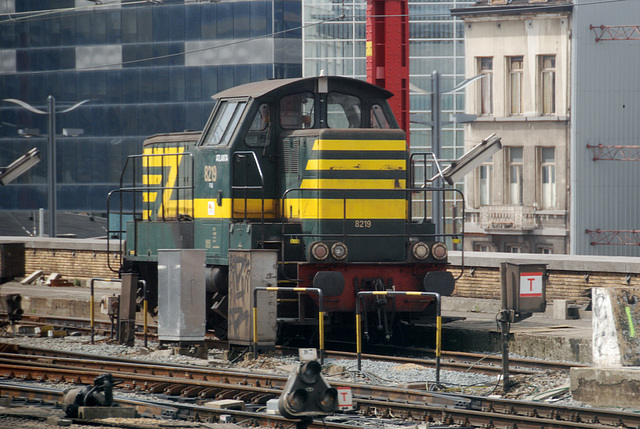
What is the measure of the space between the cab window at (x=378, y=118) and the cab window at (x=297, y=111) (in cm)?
98

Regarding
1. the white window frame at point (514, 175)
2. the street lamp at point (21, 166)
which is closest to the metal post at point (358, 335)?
the street lamp at point (21, 166)

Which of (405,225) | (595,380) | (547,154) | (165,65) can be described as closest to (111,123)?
(165,65)

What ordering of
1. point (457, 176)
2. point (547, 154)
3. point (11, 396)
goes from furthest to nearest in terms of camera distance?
point (547, 154) < point (457, 176) < point (11, 396)

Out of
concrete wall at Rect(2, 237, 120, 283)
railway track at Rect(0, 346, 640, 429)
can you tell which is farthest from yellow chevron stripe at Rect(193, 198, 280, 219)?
concrete wall at Rect(2, 237, 120, 283)

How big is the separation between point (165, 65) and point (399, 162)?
42858 millimetres

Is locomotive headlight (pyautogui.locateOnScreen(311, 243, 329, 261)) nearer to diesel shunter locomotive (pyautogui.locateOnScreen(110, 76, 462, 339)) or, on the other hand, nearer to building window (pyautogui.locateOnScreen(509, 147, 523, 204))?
diesel shunter locomotive (pyautogui.locateOnScreen(110, 76, 462, 339))

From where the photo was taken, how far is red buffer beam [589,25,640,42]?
36.4 m

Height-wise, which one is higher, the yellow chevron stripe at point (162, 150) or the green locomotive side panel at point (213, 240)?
the yellow chevron stripe at point (162, 150)

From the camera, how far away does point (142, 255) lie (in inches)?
630

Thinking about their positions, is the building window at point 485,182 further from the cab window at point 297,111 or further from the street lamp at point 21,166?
the cab window at point 297,111

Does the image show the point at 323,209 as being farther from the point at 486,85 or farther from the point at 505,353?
the point at 486,85

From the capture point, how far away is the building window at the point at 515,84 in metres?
37.9

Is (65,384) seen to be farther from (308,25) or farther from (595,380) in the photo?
(308,25)

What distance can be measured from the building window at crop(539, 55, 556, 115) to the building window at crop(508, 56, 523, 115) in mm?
783
